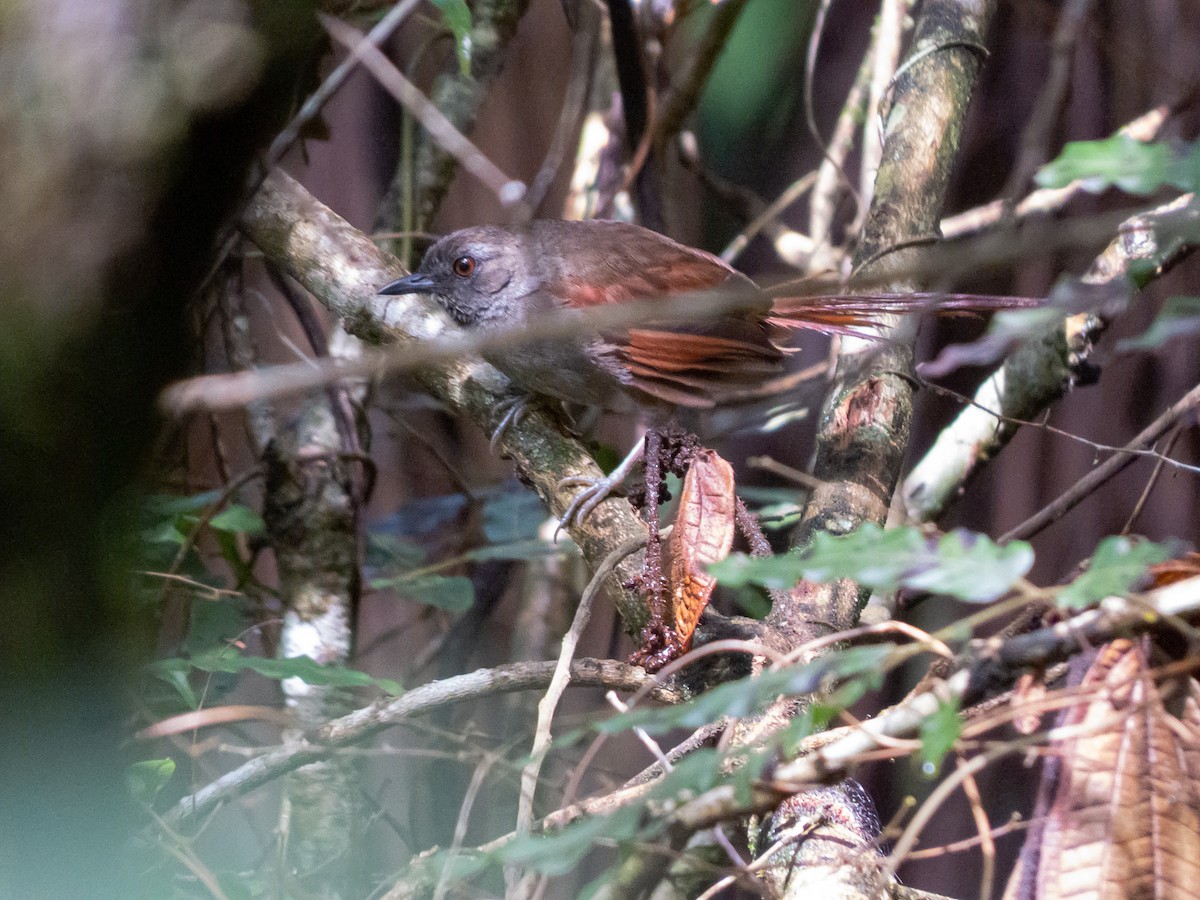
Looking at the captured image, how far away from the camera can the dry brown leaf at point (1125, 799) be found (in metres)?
0.70

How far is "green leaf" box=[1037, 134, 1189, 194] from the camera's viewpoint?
62 centimetres

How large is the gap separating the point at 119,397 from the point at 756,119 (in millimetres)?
2573

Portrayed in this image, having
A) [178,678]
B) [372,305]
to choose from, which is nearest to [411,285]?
[372,305]

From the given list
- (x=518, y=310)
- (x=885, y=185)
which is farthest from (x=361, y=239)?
(x=885, y=185)

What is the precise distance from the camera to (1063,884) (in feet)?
2.33

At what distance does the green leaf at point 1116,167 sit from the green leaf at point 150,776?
125 centimetres

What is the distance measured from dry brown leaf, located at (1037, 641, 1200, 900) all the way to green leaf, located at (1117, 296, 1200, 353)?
238 mm

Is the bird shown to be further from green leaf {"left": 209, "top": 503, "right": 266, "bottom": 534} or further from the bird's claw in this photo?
green leaf {"left": 209, "top": 503, "right": 266, "bottom": 534}

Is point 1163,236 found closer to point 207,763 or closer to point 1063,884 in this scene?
point 1063,884

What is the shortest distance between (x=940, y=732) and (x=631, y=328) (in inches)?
42.9

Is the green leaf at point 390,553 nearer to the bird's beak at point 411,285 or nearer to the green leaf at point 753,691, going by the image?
the bird's beak at point 411,285

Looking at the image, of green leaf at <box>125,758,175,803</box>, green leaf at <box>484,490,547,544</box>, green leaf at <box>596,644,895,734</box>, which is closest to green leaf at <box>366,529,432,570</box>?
green leaf at <box>484,490,547,544</box>

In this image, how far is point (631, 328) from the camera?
5.27ft

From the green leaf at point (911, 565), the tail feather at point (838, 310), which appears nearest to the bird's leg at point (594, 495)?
the tail feather at point (838, 310)
